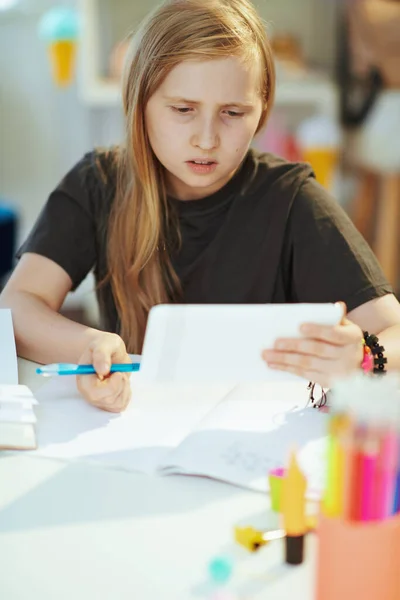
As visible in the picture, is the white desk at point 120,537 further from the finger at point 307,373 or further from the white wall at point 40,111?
the white wall at point 40,111

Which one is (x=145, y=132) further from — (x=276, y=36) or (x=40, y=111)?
(x=40, y=111)

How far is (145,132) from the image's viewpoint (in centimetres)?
117

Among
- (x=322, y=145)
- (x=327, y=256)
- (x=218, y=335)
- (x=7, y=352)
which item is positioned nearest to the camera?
(x=218, y=335)

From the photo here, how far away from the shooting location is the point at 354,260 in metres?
1.18

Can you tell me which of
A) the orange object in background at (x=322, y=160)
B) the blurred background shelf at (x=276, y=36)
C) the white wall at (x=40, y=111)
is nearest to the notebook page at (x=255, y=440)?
the orange object in background at (x=322, y=160)

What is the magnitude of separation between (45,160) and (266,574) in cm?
289

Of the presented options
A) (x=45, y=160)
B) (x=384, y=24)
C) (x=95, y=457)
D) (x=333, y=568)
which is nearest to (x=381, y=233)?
(x=384, y=24)

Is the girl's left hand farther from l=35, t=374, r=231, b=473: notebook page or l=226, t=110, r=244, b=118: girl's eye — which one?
l=226, t=110, r=244, b=118: girl's eye

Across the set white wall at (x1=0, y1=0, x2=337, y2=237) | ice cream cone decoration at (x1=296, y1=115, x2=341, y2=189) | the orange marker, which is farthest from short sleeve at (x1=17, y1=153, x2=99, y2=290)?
white wall at (x1=0, y1=0, x2=337, y2=237)

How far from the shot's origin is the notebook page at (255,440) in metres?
0.77

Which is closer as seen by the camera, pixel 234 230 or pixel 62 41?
pixel 234 230

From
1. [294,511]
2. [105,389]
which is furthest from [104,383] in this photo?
[294,511]

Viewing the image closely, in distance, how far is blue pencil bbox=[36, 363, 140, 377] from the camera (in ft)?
2.93

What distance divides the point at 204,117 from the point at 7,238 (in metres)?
1.79
